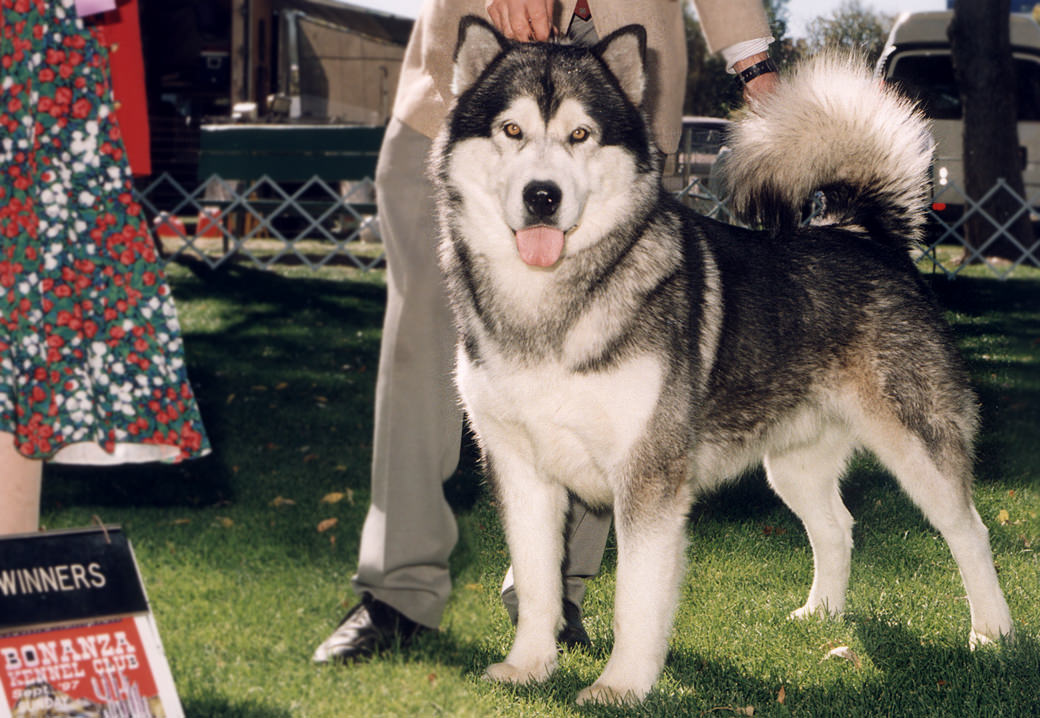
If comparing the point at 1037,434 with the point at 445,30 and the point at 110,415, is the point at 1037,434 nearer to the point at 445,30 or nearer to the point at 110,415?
the point at 445,30

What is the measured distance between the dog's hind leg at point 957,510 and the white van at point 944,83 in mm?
548

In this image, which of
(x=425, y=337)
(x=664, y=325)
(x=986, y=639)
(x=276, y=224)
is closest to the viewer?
(x=664, y=325)

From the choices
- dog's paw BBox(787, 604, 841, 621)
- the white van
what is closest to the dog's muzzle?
the white van

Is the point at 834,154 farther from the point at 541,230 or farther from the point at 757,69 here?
the point at 541,230

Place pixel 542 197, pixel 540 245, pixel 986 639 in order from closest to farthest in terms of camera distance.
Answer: pixel 542 197, pixel 540 245, pixel 986 639

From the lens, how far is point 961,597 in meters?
2.35

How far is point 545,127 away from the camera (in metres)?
2.00

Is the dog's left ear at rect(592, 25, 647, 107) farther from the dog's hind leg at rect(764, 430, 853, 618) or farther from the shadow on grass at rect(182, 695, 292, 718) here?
the shadow on grass at rect(182, 695, 292, 718)

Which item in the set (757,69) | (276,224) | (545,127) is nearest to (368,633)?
(545,127)

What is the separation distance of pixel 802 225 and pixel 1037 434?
32.4 inches

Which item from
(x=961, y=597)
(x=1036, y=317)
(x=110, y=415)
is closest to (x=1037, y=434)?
(x=1036, y=317)

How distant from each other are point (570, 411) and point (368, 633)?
2.56ft

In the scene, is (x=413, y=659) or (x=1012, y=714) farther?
(x=413, y=659)

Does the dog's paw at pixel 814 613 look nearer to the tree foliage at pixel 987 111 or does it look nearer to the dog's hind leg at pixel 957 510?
the dog's hind leg at pixel 957 510
